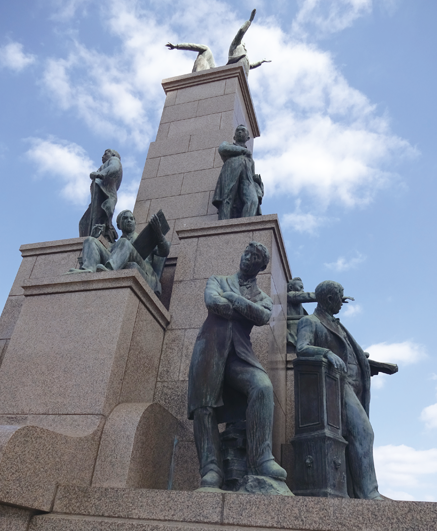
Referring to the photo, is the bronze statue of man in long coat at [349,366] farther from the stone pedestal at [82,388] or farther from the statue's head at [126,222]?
the statue's head at [126,222]

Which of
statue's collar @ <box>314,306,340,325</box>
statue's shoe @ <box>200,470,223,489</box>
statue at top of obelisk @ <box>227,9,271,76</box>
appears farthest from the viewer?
statue at top of obelisk @ <box>227,9,271,76</box>

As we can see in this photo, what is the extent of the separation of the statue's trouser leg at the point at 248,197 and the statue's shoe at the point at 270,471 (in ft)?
19.3

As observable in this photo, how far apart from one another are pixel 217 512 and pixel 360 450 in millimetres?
2297

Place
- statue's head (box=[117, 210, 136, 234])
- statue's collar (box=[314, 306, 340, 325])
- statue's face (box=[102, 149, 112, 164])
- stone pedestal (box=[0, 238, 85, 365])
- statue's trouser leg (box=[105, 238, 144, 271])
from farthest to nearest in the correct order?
statue's face (box=[102, 149, 112, 164])
stone pedestal (box=[0, 238, 85, 365])
statue's head (box=[117, 210, 136, 234])
statue's trouser leg (box=[105, 238, 144, 271])
statue's collar (box=[314, 306, 340, 325])

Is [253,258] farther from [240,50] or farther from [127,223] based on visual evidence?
[240,50]

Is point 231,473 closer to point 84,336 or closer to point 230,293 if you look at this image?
point 230,293

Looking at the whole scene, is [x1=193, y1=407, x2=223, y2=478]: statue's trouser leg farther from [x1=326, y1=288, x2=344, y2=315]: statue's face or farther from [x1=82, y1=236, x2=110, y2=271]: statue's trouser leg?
[x1=82, y1=236, x2=110, y2=271]: statue's trouser leg

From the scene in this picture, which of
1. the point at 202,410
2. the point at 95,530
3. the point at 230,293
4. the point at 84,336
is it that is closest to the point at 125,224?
the point at 84,336

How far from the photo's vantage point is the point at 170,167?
12711mm

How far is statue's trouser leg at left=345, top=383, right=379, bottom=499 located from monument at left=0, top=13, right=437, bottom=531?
0.34 metres

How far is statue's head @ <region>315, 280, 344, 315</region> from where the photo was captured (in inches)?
263

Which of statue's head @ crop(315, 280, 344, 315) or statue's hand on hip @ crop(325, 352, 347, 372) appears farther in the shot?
statue's head @ crop(315, 280, 344, 315)

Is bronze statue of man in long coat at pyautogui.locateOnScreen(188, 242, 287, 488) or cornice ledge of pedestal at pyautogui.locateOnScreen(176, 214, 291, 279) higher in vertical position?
cornice ledge of pedestal at pyautogui.locateOnScreen(176, 214, 291, 279)

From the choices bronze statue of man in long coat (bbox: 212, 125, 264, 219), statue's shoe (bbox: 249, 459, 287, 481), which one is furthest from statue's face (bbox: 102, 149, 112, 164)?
statue's shoe (bbox: 249, 459, 287, 481)
